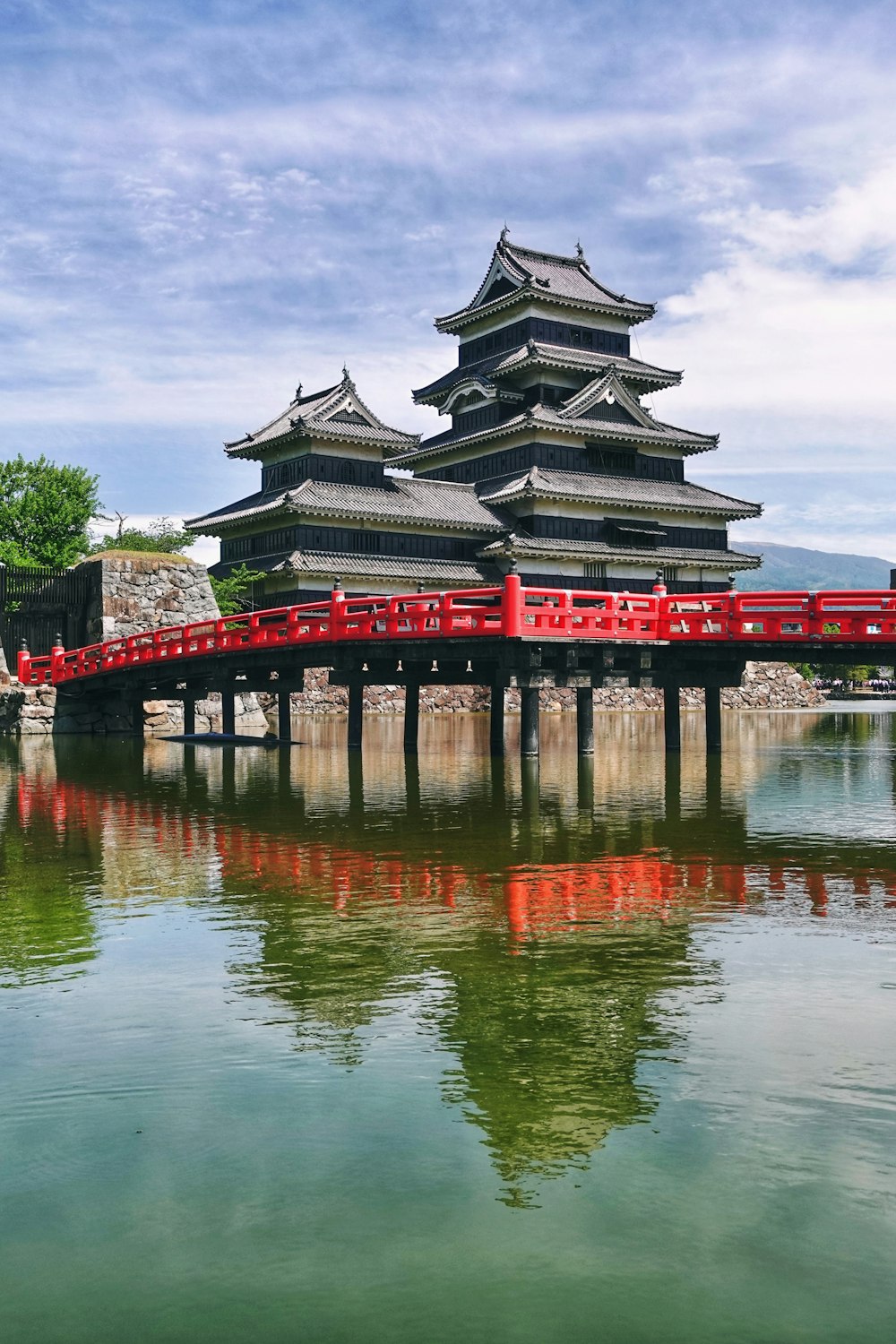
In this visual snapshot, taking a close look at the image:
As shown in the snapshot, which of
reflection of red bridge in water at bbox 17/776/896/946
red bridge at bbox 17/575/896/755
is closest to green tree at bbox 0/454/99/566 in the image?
red bridge at bbox 17/575/896/755

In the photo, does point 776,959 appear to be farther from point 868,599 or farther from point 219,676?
point 219,676

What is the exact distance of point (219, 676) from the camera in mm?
31469

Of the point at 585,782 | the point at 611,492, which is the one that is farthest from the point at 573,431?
the point at 585,782

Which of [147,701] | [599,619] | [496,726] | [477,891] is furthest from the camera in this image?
[147,701]

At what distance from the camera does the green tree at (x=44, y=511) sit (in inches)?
2167

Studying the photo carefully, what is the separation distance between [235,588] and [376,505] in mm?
7407

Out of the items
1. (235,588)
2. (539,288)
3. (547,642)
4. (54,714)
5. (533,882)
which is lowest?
(533,882)

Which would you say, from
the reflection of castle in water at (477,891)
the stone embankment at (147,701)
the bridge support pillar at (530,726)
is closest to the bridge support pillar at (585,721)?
the bridge support pillar at (530,726)

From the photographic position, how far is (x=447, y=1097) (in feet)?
21.3

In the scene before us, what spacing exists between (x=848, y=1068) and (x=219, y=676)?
1026 inches

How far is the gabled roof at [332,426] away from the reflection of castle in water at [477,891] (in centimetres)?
3058

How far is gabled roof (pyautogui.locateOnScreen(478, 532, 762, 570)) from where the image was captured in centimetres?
5666

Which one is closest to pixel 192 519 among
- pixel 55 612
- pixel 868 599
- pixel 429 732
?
pixel 55 612

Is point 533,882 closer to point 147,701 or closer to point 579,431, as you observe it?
point 147,701
